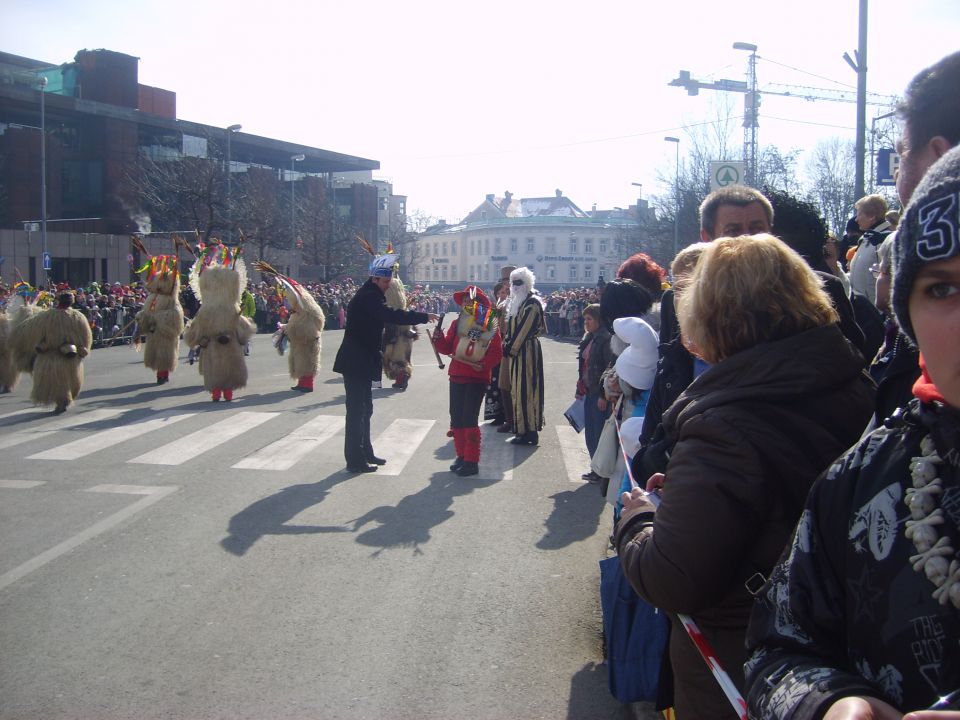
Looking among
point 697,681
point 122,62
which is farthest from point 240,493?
point 122,62

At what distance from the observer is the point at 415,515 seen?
686cm

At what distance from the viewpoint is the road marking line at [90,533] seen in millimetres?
5238

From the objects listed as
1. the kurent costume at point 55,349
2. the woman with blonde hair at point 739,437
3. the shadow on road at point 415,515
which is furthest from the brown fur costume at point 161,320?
the woman with blonde hair at point 739,437

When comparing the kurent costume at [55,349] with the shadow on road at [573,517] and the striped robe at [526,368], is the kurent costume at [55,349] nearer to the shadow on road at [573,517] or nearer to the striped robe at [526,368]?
the striped robe at [526,368]

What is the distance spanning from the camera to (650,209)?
4003 cm

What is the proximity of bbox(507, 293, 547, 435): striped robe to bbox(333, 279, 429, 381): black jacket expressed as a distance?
1728 mm

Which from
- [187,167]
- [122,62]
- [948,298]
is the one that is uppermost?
[122,62]

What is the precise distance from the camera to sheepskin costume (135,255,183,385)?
14703mm

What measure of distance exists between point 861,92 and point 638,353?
12729mm

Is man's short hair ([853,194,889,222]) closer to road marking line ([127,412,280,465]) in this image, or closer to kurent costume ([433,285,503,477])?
kurent costume ([433,285,503,477])

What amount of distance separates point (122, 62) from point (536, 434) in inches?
2041

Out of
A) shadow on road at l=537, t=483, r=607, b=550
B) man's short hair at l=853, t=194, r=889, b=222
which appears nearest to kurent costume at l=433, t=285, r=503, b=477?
shadow on road at l=537, t=483, r=607, b=550

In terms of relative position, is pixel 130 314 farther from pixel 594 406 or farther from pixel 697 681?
pixel 697 681

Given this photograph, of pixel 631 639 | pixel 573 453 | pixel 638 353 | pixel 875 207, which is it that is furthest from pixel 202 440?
pixel 631 639
